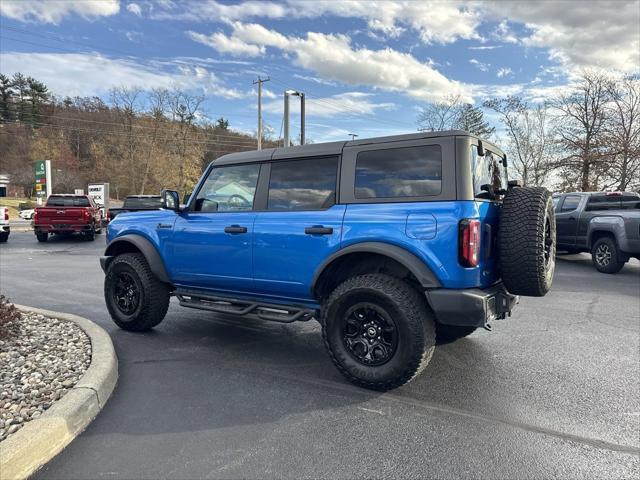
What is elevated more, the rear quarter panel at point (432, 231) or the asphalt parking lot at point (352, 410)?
the rear quarter panel at point (432, 231)

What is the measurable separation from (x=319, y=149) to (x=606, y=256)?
349 inches

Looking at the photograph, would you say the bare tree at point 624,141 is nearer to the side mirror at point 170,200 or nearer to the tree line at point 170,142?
the tree line at point 170,142

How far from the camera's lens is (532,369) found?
409 centimetres

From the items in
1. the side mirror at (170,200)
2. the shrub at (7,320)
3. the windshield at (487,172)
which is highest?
the windshield at (487,172)

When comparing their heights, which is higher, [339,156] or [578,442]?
[339,156]

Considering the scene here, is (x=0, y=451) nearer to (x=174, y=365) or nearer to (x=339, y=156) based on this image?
(x=174, y=365)

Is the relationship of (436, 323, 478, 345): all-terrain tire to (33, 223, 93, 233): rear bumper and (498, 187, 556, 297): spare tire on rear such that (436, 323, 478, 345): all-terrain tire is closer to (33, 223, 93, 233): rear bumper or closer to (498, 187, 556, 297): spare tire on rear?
(498, 187, 556, 297): spare tire on rear

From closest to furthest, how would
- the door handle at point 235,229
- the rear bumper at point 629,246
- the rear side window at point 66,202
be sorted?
the door handle at point 235,229
the rear bumper at point 629,246
the rear side window at point 66,202

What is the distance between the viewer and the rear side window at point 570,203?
446 inches

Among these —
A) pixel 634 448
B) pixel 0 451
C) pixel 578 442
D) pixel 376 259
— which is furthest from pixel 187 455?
pixel 634 448

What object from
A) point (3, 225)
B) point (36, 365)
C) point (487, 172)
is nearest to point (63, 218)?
point (3, 225)

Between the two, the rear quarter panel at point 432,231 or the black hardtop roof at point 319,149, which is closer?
the rear quarter panel at point 432,231

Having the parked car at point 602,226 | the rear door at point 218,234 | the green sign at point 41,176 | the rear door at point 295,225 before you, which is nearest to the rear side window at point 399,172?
the rear door at point 295,225

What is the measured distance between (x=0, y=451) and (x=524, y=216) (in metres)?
3.72
